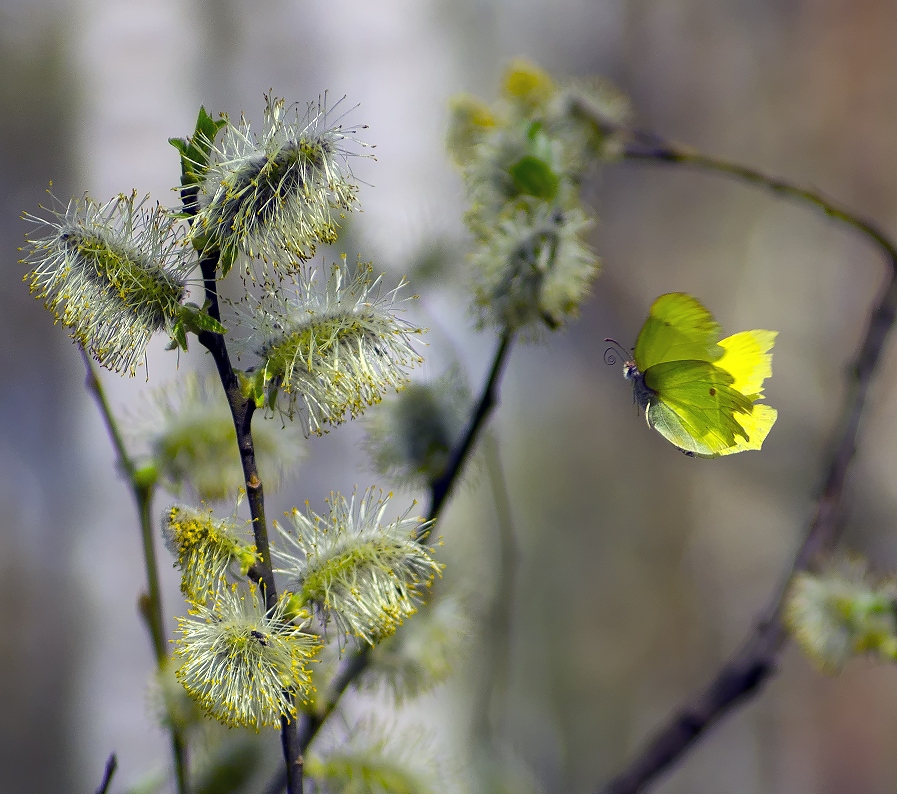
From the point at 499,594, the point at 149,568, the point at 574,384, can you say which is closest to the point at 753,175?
the point at 149,568

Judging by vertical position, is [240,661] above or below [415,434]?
below

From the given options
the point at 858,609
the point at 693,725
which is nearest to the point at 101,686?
the point at 693,725

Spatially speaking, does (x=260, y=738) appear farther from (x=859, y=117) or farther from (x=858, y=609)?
(x=859, y=117)

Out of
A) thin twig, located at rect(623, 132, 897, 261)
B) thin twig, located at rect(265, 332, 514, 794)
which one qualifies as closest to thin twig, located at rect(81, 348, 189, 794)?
thin twig, located at rect(265, 332, 514, 794)

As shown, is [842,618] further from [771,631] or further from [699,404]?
[699,404]

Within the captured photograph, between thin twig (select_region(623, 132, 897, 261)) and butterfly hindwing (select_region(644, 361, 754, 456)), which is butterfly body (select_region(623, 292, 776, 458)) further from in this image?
thin twig (select_region(623, 132, 897, 261))

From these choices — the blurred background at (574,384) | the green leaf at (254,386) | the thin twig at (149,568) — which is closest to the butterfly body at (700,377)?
the green leaf at (254,386)
